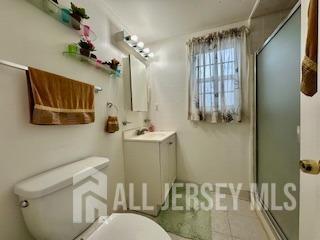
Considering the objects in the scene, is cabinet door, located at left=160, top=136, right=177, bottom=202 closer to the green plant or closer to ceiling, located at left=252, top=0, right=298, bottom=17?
the green plant

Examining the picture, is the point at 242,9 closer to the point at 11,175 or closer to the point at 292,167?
the point at 292,167

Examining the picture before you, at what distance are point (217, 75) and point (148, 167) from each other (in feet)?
4.57

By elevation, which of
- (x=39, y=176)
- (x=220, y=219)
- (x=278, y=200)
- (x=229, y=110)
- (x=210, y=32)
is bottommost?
(x=220, y=219)

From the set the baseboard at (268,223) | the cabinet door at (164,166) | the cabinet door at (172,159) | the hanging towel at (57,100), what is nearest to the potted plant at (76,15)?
the hanging towel at (57,100)

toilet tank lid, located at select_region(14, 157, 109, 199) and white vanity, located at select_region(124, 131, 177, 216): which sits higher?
toilet tank lid, located at select_region(14, 157, 109, 199)

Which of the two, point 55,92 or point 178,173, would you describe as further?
point 178,173

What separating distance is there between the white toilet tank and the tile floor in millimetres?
979

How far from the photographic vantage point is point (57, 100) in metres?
0.95

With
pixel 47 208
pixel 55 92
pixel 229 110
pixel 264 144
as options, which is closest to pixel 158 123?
pixel 229 110

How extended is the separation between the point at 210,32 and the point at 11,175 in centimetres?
238

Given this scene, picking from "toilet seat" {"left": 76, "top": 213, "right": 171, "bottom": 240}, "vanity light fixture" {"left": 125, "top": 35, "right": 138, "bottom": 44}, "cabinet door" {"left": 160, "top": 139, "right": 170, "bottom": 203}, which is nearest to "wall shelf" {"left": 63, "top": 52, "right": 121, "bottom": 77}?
"vanity light fixture" {"left": 125, "top": 35, "right": 138, "bottom": 44}

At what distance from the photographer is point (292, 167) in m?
1.07

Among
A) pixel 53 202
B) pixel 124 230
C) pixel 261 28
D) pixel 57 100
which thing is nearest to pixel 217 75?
pixel 261 28

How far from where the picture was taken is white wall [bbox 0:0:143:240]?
2.54 ft
